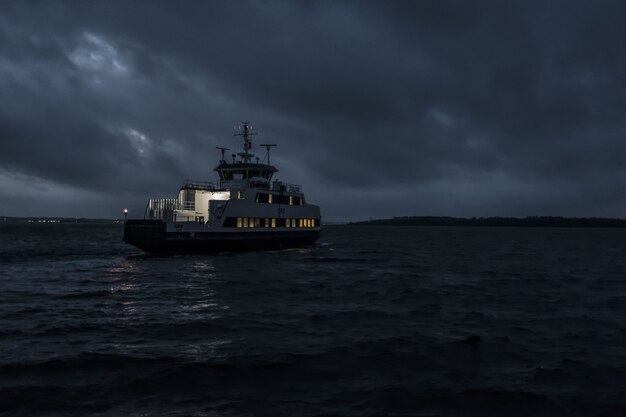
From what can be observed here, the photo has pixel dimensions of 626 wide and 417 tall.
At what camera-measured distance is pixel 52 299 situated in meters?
20.5

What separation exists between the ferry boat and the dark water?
11.3 m

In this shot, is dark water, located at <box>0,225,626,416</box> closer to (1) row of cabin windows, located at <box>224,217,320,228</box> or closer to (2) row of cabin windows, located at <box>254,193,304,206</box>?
(1) row of cabin windows, located at <box>224,217,320,228</box>

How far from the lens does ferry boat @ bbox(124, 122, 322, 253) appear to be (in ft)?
121

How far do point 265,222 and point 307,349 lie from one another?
3316cm

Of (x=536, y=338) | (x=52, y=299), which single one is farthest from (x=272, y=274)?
(x=536, y=338)

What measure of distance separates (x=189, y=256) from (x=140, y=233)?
5.71m

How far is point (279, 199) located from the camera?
158 feet

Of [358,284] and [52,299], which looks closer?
[52,299]

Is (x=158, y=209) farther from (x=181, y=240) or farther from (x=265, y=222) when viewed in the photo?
(x=265, y=222)

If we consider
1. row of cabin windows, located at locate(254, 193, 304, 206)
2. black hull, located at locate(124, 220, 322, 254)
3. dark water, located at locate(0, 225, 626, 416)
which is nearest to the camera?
dark water, located at locate(0, 225, 626, 416)

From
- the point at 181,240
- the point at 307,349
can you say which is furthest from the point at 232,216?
the point at 307,349

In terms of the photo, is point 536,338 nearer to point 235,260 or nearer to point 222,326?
point 222,326

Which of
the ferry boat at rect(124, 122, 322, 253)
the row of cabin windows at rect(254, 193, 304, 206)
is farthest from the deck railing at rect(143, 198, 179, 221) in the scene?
the row of cabin windows at rect(254, 193, 304, 206)

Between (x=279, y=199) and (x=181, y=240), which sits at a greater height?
(x=279, y=199)
